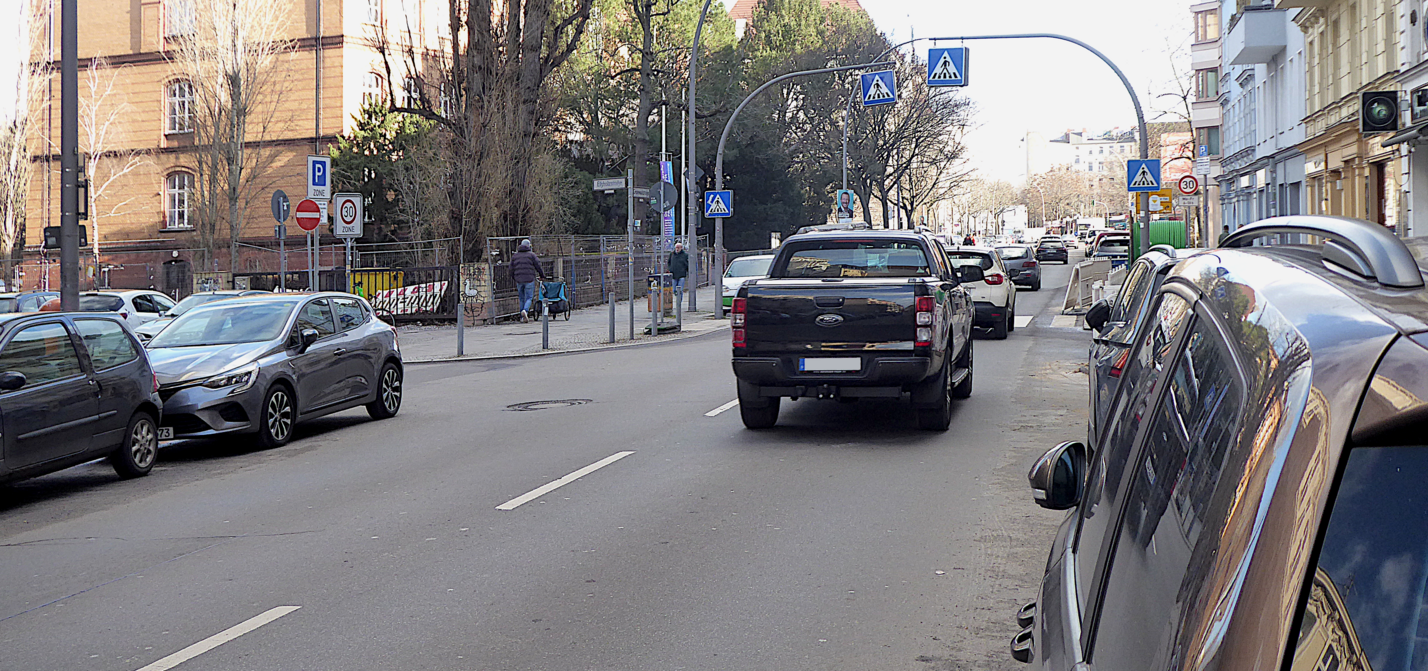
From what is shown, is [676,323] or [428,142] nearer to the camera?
[676,323]

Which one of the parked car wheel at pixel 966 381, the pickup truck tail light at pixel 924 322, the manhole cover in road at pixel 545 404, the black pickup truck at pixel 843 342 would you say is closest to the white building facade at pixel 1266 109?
the parked car wheel at pixel 966 381

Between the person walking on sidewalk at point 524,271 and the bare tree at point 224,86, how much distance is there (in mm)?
17226

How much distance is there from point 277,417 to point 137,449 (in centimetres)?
174

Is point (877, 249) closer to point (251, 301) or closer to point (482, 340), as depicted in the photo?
A: point (251, 301)

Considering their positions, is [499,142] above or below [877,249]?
above

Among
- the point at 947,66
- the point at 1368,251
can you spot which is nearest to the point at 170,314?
the point at 947,66

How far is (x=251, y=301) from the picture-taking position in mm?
13852

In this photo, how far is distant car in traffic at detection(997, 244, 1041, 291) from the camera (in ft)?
137

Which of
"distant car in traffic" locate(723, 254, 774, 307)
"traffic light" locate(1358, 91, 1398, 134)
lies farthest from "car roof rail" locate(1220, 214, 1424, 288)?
"distant car in traffic" locate(723, 254, 774, 307)

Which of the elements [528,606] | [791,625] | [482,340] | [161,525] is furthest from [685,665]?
[482,340]

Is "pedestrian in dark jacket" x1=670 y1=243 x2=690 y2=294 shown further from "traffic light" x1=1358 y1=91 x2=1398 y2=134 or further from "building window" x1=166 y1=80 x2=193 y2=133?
"building window" x1=166 y1=80 x2=193 y2=133

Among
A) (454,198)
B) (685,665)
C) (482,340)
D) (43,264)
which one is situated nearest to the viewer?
(685,665)

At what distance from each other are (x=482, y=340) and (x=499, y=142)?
8058 mm

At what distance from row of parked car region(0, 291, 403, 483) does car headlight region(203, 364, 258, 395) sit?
0.01 metres
